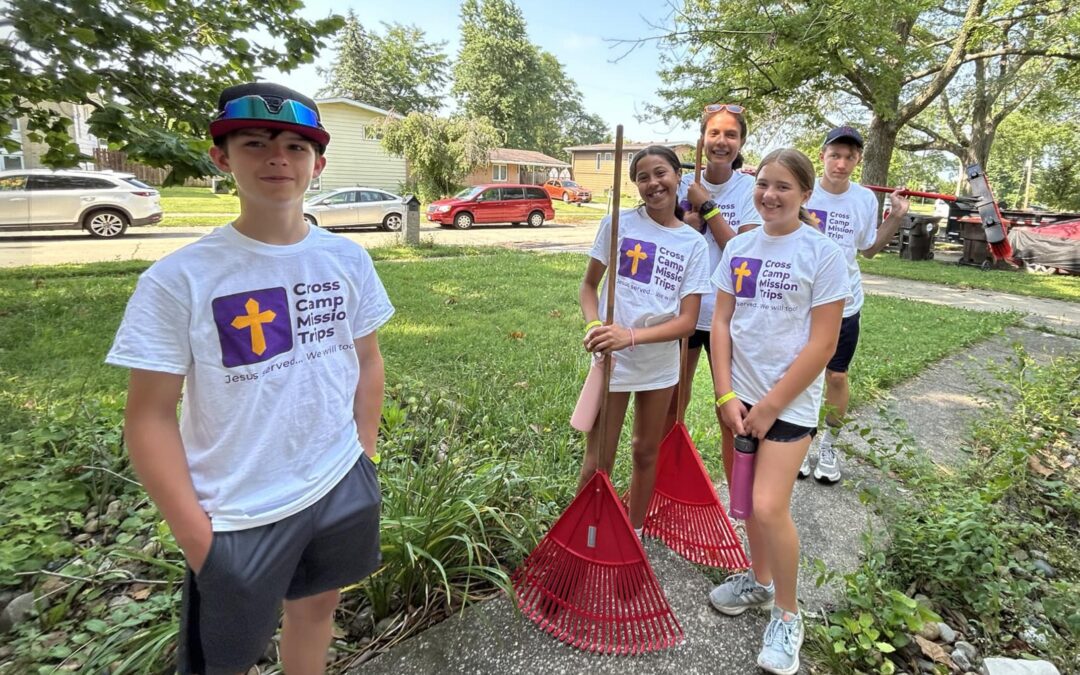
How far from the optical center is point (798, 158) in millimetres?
2055

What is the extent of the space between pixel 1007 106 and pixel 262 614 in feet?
77.3

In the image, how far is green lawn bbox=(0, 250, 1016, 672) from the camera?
203 centimetres

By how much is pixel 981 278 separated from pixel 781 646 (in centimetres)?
1256

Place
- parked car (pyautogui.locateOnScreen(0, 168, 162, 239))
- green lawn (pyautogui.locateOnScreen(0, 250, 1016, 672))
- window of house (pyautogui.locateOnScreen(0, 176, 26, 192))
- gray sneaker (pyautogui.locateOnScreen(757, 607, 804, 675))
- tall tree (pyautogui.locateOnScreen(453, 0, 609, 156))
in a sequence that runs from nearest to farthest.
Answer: gray sneaker (pyautogui.locateOnScreen(757, 607, 804, 675)) < green lawn (pyautogui.locateOnScreen(0, 250, 1016, 672)) < window of house (pyautogui.locateOnScreen(0, 176, 26, 192)) < parked car (pyautogui.locateOnScreen(0, 168, 162, 239)) < tall tree (pyautogui.locateOnScreen(453, 0, 609, 156))

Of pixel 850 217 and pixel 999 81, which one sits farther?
pixel 999 81

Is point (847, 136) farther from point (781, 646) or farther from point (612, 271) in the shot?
point (781, 646)

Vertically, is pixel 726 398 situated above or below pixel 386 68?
below

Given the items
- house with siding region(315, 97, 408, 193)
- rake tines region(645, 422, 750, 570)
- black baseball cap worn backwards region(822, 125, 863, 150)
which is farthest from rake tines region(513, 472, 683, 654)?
house with siding region(315, 97, 408, 193)

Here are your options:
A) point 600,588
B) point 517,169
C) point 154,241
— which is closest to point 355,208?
point 154,241

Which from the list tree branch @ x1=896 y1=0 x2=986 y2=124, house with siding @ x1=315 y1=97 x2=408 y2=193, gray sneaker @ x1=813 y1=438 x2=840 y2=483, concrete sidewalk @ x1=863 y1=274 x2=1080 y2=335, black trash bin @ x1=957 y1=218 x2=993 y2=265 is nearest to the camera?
gray sneaker @ x1=813 y1=438 x2=840 y2=483

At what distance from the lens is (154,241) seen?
12.5 meters

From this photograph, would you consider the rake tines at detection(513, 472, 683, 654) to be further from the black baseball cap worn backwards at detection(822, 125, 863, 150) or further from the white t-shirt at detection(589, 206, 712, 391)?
the black baseball cap worn backwards at detection(822, 125, 863, 150)

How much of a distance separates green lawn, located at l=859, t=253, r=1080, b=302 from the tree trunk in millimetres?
2063

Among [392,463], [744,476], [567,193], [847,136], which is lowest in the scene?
[392,463]
